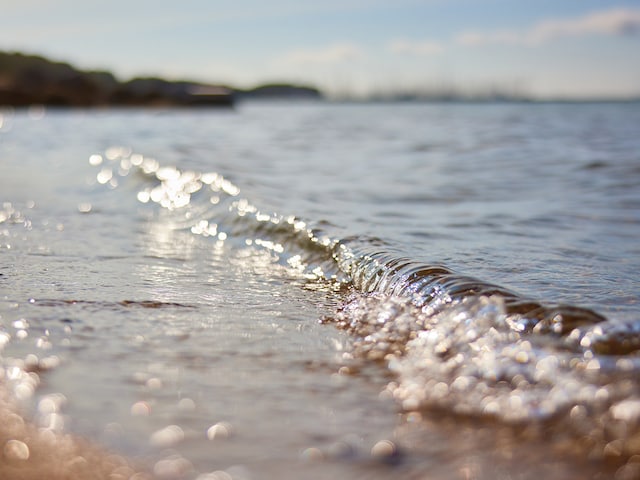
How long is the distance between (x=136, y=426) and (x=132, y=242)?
3.38m

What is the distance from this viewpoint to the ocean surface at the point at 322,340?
1.83 metres

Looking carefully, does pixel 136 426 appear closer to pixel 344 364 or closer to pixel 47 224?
pixel 344 364

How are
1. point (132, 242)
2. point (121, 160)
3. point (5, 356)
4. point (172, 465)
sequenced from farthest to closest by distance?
1. point (121, 160)
2. point (132, 242)
3. point (5, 356)
4. point (172, 465)

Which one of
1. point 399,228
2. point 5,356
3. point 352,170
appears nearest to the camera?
point 5,356

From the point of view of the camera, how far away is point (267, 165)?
1134 cm

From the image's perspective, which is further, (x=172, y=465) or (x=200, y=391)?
(x=200, y=391)

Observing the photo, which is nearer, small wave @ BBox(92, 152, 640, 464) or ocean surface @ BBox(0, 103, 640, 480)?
ocean surface @ BBox(0, 103, 640, 480)

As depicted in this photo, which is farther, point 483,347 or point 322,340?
point 322,340

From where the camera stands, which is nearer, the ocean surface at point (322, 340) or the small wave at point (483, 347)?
the ocean surface at point (322, 340)

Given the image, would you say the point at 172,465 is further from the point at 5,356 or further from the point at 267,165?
the point at 267,165

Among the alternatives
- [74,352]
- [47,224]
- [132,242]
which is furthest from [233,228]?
[74,352]

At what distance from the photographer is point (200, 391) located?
7.24ft

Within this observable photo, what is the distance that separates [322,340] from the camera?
2.88 meters

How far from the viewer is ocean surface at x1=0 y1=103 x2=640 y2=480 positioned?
5.99 feet
